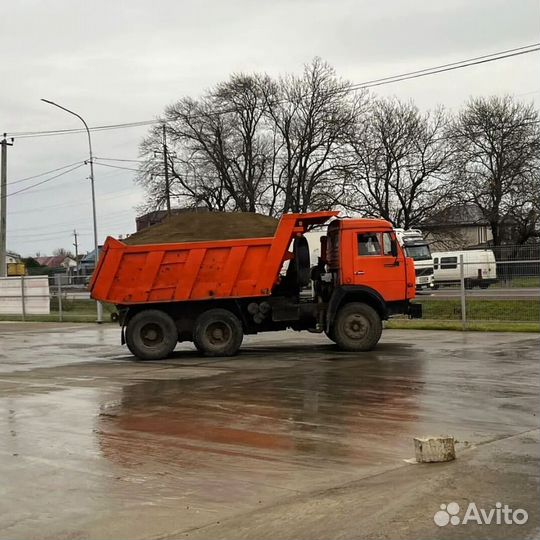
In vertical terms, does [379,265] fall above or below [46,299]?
above

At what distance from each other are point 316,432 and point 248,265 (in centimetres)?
802

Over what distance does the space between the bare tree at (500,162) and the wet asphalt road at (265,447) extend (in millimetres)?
38586

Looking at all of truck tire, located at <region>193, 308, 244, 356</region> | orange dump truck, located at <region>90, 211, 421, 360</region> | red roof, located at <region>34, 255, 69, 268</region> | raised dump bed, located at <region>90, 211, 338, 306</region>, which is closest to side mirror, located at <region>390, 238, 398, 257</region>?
orange dump truck, located at <region>90, 211, 421, 360</region>

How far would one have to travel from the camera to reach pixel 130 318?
16.0m

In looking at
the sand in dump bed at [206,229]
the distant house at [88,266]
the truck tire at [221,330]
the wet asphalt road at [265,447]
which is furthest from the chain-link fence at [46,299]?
the wet asphalt road at [265,447]

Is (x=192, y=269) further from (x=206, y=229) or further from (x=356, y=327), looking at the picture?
(x=356, y=327)

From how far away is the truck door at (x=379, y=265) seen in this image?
15.7 meters

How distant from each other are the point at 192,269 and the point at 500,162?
39.9 m

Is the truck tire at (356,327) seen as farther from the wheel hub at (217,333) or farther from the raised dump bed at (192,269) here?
the wheel hub at (217,333)

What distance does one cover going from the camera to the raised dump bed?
50.6ft

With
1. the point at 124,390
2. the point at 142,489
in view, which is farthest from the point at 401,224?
the point at 142,489

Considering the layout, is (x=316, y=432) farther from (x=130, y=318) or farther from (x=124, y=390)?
(x=130, y=318)

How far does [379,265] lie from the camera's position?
51.7ft

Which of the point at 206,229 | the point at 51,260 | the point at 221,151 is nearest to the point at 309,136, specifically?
the point at 221,151
